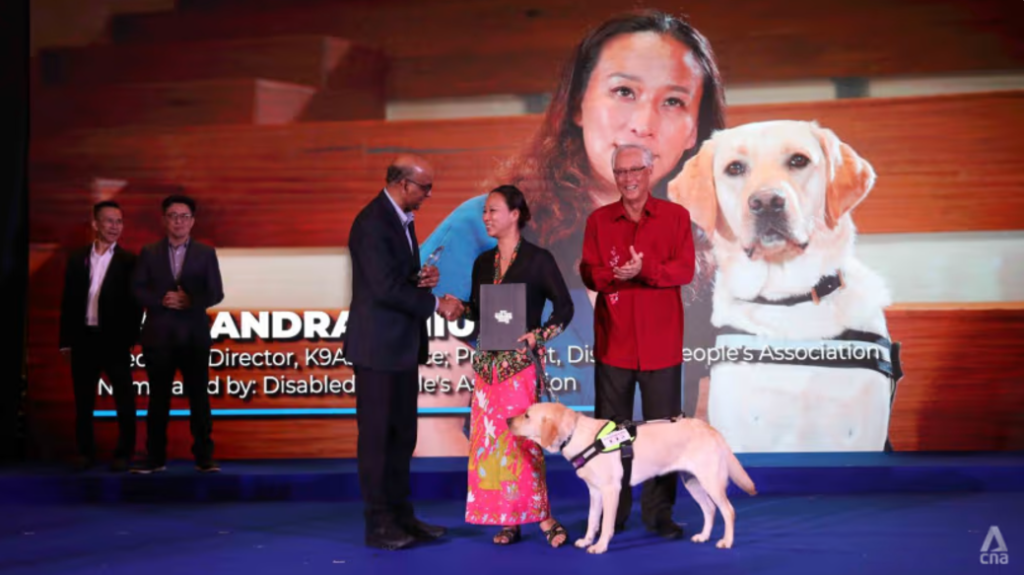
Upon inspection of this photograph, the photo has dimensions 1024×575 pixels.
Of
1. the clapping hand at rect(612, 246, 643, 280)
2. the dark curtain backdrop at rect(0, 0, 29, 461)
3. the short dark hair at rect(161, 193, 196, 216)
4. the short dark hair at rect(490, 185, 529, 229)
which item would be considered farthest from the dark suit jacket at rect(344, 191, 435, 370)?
the dark curtain backdrop at rect(0, 0, 29, 461)

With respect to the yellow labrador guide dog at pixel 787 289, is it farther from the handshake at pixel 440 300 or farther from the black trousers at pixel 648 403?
the handshake at pixel 440 300

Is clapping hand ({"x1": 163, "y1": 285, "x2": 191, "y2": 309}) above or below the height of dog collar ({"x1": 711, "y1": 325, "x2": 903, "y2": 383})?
above

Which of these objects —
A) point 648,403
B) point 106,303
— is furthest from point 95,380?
point 648,403

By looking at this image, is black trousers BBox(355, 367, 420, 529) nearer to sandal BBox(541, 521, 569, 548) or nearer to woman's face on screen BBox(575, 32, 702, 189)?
sandal BBox(541, 521, 569, 548)

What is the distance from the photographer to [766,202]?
19.7 feet

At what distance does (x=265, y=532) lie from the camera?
4469 mm

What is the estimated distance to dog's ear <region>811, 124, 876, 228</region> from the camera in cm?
604

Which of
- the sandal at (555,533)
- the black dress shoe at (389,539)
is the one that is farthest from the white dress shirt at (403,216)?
the sandal at (555,533)

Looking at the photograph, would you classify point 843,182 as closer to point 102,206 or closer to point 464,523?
point 464,523

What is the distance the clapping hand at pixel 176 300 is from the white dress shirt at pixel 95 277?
514 mm

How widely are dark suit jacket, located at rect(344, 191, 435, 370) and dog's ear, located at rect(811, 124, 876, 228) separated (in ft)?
10.1

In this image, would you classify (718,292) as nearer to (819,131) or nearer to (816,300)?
(816,300)

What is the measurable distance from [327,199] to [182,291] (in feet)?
3.54

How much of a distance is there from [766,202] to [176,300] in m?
3.54
